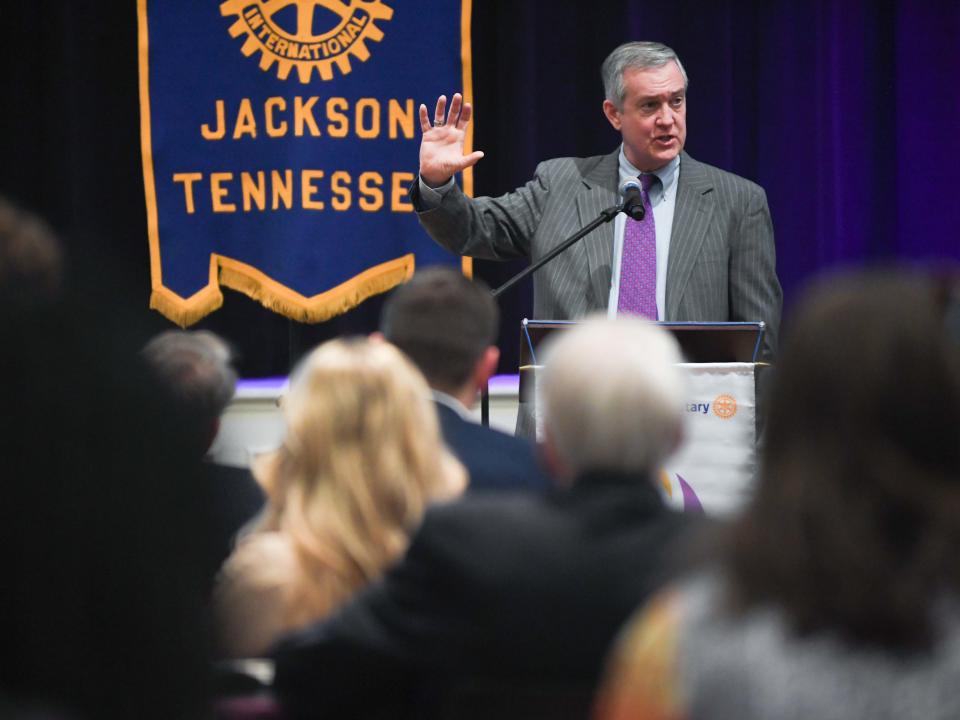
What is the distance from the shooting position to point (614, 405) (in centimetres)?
144

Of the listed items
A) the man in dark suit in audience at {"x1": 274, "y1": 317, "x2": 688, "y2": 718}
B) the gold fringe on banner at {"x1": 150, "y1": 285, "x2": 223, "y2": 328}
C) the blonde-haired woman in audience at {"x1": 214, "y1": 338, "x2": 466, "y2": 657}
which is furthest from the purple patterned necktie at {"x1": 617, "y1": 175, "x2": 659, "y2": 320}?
the man in dark suit in audience at {"x1": 274, "y1": 317, "x2": 688, "y2": 718}

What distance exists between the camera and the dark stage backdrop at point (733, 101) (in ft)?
16.9

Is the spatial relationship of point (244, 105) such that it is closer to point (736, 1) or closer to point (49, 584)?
point (736, 1)

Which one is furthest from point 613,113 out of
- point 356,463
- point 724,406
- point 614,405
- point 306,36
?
point 614,405

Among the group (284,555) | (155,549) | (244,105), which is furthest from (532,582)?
(244,105)

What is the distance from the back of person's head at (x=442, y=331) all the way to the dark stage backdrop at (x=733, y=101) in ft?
9.53

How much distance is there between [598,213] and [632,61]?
0.49 metres

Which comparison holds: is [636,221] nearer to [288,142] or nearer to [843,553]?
[288,142]

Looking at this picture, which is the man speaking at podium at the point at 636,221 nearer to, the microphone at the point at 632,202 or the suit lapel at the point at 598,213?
the suit lapel at the point at 598,213

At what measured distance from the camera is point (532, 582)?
139 cm

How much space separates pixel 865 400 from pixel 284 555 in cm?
87

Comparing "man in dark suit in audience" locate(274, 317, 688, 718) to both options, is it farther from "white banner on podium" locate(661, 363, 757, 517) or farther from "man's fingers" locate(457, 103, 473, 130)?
"man's fingers" locate(457, 103, 473, 130)

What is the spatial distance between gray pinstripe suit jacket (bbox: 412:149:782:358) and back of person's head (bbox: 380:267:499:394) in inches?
56.9

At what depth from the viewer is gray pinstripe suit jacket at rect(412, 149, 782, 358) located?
3.77 meters
